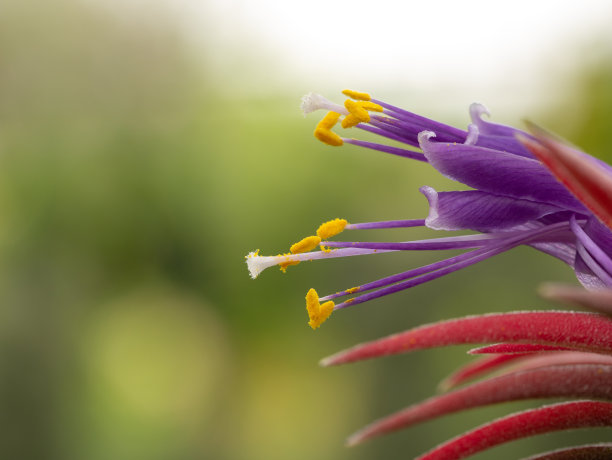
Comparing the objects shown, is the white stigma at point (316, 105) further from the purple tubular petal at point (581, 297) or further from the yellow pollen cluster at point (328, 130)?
the purple tubular petal at point (581, 297)

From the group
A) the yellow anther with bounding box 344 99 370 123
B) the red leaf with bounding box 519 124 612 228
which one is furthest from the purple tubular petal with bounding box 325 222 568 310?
the red leaf with bounding box 519 124 612 228

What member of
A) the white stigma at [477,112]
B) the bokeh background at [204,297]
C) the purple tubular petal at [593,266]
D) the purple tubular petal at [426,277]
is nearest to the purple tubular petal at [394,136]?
the white stigma at [477,112]

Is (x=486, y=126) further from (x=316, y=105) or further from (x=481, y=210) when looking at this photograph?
(x=316, y=105)

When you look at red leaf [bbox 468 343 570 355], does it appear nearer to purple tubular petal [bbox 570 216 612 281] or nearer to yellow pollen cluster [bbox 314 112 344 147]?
purple tubular petal [bbox 570 216 612 281]

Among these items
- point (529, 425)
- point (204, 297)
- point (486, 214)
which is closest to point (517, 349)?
point (529, 425)

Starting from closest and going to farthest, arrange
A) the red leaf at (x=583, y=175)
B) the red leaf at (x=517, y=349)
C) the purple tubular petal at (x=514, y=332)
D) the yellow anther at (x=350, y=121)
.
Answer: the red leaf at (x=583, y=175) → the purple tubular petal at (x=514, y=332) → the red leaf at (x=517, y=349) → the yellow anther at (x=350, y=121)

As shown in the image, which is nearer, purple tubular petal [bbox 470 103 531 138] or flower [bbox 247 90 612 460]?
flower [bbox 247 90 612 460]
